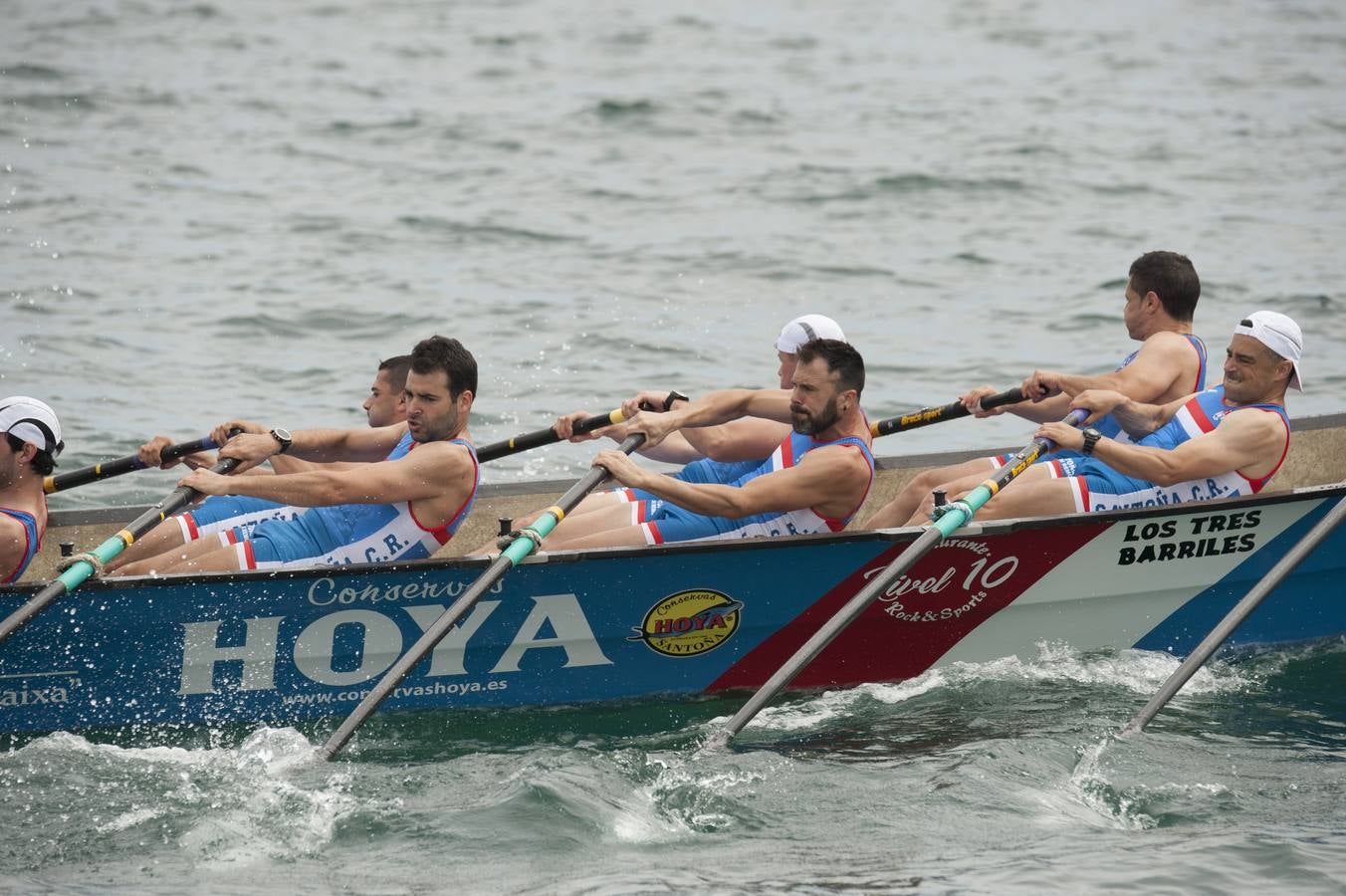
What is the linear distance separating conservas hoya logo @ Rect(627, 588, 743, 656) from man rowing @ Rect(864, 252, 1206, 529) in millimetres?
1152

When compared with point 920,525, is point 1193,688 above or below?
below

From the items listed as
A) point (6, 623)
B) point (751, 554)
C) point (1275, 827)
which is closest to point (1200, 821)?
point (1275, 827)

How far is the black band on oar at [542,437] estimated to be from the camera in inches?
369

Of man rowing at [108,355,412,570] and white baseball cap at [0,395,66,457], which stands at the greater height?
white baseball cap at [0,395,66,457]

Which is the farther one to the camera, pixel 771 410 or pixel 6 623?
pixel 771 410

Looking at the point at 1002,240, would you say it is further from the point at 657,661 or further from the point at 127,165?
the point at 657,661

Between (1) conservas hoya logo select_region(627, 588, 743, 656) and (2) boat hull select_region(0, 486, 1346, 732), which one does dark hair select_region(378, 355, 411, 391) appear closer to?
(2) boat hull select_region(0, 486, 1346, 732)

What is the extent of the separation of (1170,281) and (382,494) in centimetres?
417

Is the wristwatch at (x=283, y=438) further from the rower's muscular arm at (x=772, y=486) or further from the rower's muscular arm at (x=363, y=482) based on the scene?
the rower's muscular arm at (x=772, y=486)

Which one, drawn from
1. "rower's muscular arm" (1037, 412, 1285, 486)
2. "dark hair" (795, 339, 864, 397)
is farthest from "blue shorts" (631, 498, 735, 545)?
"rower's muscular arm" (1037, 412, 1285, 486)

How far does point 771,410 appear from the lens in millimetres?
9438

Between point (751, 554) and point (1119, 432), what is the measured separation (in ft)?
7.18

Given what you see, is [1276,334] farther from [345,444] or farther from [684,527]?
[345,444]

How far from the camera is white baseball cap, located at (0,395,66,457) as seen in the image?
26.2 feet
